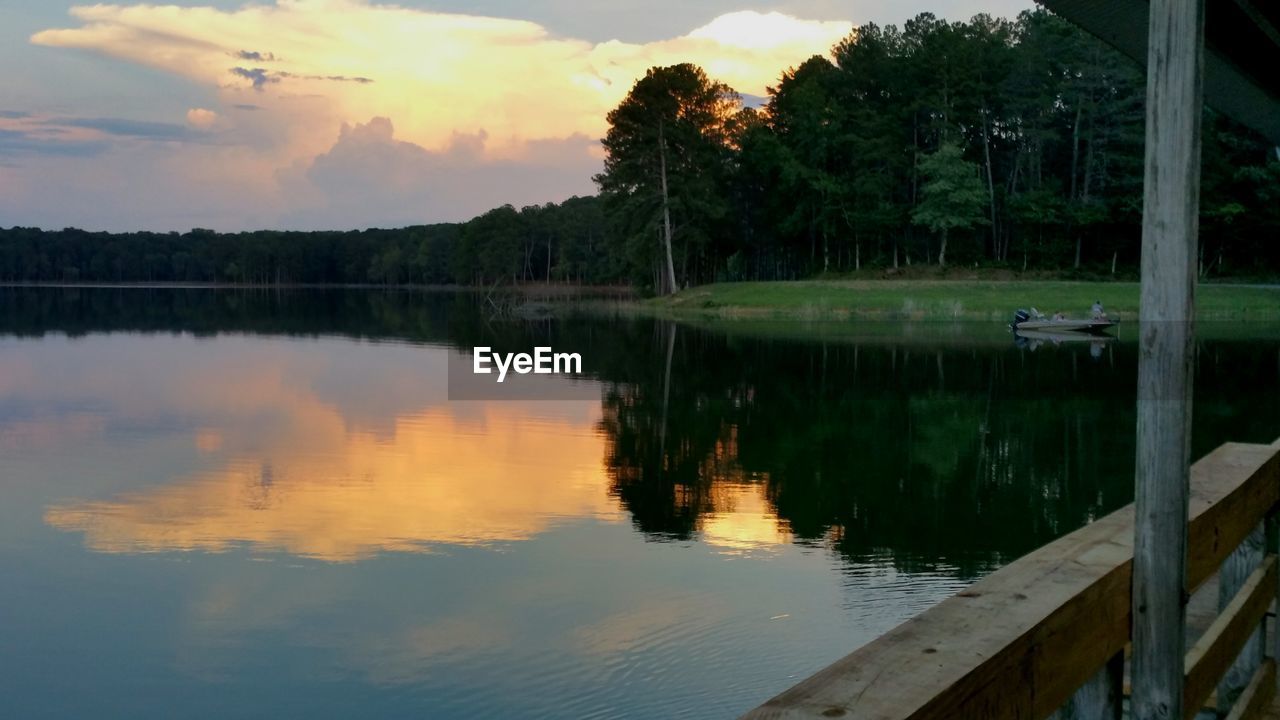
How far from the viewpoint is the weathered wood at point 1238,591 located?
15.3 feet

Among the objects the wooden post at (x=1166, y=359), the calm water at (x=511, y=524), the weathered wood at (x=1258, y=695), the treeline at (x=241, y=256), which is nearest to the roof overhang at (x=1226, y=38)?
the wooden post at (x=1166, y=359)

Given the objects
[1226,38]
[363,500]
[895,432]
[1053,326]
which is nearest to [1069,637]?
[1226,38]

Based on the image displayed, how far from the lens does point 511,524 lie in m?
12.5

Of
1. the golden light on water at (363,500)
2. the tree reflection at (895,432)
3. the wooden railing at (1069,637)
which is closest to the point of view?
the wooden railing at (1069,637)

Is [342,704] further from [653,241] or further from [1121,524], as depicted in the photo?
[653,241]

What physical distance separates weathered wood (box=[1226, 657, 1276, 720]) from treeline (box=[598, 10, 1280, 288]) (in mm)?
55970

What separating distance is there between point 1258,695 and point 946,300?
49.4 meters

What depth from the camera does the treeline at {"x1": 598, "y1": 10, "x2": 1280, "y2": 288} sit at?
196 feet

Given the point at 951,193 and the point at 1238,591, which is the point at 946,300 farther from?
the point at 1238,591

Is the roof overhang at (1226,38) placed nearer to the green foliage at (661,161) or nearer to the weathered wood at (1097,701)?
the weathered wood at (1097,701)

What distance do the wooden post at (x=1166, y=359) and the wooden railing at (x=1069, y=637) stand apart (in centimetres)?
12

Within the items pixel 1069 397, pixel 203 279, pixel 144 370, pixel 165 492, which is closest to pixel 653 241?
pixel 144 370

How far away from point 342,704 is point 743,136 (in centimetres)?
6996

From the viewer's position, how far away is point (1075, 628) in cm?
286
